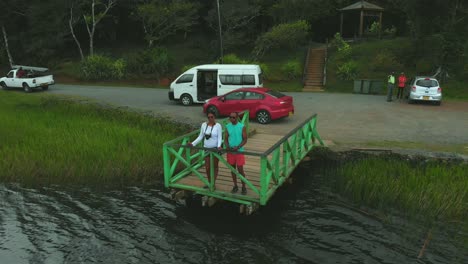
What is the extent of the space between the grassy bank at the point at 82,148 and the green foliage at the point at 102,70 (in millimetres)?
16558

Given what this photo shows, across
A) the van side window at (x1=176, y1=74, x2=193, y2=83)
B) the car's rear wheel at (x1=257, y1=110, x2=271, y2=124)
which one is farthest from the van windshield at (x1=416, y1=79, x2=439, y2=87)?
the van side window at (x1=176, y1=74, x2=193, y2=83)

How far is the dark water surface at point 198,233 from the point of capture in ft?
23.5

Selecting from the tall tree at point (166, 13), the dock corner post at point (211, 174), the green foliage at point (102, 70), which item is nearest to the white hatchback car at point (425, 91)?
the dock corner post at point (211, 174)

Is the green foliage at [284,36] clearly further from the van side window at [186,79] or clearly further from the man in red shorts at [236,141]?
the man in red shorts at [236,141]

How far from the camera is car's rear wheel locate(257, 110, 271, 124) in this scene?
1531 cm

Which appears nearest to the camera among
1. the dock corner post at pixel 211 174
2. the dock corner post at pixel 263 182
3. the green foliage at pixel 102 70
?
the dock corner post at pixel 263 182

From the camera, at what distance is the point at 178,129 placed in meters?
14.4

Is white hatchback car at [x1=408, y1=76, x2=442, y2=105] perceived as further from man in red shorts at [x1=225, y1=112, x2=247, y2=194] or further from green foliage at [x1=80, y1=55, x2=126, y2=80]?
green foliage at [x1=80, y1=55, x2=126, y2=80]

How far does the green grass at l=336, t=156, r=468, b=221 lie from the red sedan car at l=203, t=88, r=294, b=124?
4985mm

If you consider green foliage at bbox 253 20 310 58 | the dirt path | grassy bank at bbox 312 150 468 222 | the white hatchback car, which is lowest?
grassy bank at bbox 312 150 468 222

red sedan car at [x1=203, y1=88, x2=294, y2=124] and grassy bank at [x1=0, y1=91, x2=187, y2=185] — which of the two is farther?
red sedan car at [x1=203, y1=88, x2=294, y2=124]

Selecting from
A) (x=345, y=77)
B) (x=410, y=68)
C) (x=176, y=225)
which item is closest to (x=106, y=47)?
(x=345, y=77)

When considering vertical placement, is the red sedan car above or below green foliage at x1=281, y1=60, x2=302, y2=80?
below

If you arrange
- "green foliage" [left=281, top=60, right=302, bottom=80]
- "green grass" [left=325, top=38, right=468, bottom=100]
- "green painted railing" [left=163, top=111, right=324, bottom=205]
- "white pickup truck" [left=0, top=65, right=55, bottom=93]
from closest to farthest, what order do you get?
"green painted railing" [left=163, top=111, right=324, bottom=205] < "green grass" [left=325, top=38, right=468, bottom=100] < "white pickup truck" [left=0, top=65, right=55, bottom=93] < "green foliage" [left=281, top=60, right=302, bottom=80]
